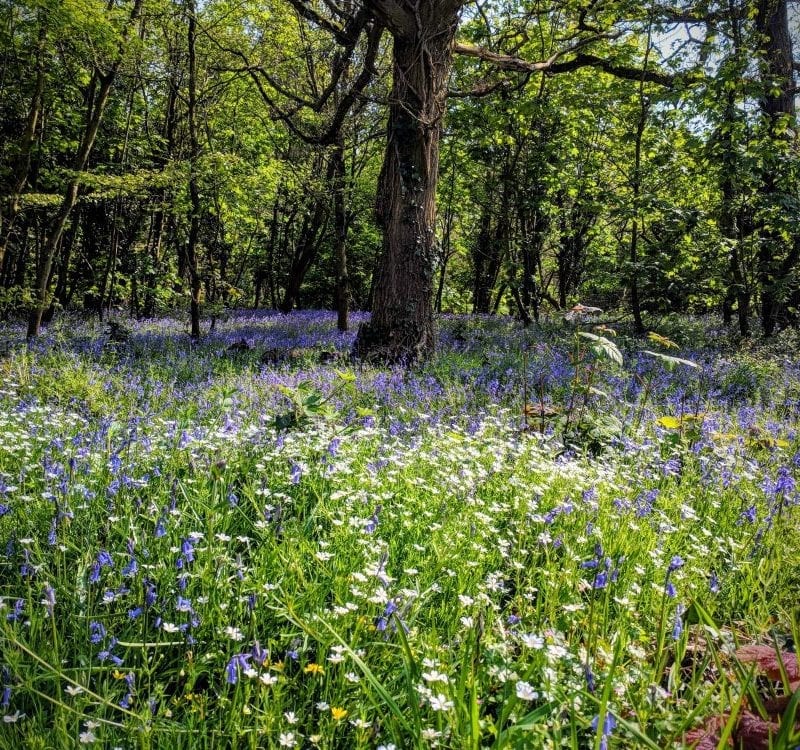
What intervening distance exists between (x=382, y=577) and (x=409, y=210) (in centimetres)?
695

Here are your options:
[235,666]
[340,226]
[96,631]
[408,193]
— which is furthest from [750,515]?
[340,226]

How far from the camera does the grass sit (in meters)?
1.56

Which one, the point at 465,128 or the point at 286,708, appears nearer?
the point at 286,708

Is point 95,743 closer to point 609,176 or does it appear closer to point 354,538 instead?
point 354,538

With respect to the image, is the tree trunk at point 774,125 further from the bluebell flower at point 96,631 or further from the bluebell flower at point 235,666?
the bluebell flower at point 96,631

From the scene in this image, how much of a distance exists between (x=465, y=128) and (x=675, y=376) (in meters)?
9.24

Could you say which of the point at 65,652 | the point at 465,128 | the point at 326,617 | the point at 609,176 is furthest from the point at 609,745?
the point at 609,176

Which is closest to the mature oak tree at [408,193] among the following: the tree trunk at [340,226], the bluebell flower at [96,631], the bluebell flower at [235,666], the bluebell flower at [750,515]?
the tree trunk at [340,226]

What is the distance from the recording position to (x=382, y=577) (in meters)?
1.87

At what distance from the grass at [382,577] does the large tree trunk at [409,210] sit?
2826 millimetres

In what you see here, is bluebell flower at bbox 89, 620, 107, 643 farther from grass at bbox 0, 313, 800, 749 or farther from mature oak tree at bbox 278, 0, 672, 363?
mature oak tree at bbox 278, 0, 672, 363

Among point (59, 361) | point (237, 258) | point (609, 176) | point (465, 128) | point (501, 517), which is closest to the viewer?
point (501, 517)

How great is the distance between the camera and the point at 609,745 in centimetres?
150

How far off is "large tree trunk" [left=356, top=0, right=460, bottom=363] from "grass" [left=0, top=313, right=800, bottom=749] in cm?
283
